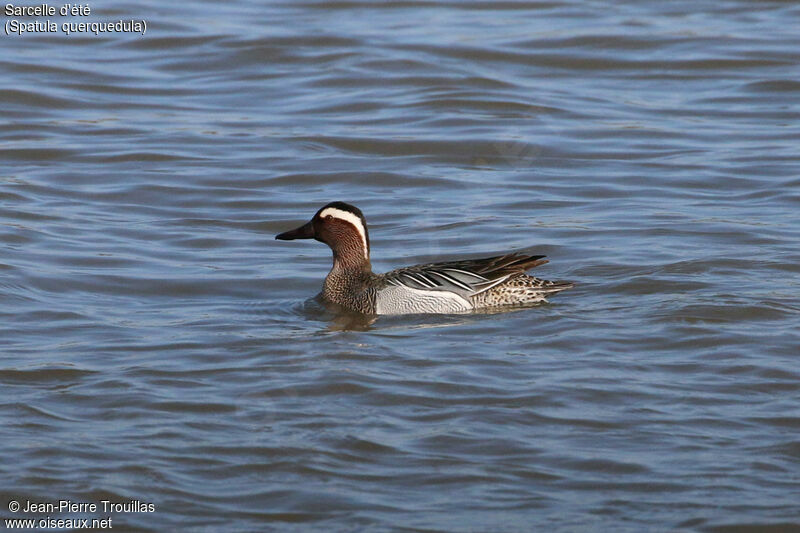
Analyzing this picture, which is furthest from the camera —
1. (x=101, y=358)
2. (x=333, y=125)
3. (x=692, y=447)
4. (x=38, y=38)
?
(x=38, y=38)

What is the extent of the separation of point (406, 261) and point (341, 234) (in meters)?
0.94

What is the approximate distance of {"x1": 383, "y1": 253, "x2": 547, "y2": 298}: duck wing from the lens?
29.2ft

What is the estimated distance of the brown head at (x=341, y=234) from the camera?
941cm

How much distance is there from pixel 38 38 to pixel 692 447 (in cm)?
1373

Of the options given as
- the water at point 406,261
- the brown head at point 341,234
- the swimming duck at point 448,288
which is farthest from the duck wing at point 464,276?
the brown head at point 341,234

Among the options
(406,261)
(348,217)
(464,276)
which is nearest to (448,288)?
(464,276)

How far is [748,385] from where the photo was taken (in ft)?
23.4

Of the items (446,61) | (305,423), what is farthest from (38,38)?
(305,423)

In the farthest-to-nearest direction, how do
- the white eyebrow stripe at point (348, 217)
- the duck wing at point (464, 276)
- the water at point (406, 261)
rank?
the white eyebrow stripe at point (348, 217) < the duck wing at point (464, 276) < the water at point (406, 261)

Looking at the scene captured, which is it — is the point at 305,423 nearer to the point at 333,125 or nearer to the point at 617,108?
the point at 333,125

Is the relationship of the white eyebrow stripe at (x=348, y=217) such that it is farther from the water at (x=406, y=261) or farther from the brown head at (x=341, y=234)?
the water at (x=406, y=261)

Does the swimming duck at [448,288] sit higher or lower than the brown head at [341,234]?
lower

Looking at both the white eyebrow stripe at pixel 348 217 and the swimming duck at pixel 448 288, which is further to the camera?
the white eyebrow stripe at pixel 348 217

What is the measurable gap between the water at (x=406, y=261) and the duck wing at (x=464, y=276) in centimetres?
23
